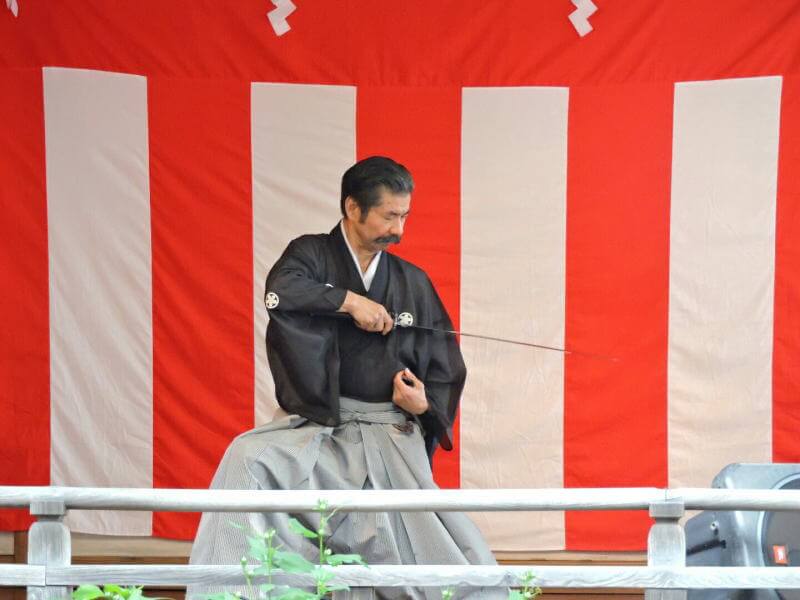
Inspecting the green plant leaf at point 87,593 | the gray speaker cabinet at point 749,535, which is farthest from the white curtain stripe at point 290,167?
the green plant leaf at point 87,593

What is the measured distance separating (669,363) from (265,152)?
61.4 inches

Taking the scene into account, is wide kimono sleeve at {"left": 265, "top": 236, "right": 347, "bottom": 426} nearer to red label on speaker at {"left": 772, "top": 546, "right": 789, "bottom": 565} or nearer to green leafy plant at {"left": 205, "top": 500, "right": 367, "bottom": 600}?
green leafy plant at {"left": 205, "top": 500, "right": 367, "bottom": 600}

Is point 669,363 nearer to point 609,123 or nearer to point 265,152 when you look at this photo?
point 609,123

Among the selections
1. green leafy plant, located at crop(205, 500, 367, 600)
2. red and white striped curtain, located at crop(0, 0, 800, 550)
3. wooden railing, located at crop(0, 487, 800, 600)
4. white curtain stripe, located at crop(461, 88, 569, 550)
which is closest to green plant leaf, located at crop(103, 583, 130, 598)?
green leafy plant, located at crop(205, 500, 367, 600)

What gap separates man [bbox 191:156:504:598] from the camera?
10.5 ft

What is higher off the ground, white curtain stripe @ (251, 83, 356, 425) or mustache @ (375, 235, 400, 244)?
white curtain stripe @ (251, 83, 356, 425)

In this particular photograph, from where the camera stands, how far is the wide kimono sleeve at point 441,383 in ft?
11.5

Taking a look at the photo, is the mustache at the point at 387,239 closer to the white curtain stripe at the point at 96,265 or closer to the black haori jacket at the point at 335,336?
the black haori jacket at the point at 335,336

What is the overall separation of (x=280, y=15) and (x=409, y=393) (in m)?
1.73

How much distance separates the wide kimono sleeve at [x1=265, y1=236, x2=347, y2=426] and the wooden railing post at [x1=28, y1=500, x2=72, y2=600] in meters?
1.05

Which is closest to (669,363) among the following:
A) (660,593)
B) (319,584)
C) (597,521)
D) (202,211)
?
(597,521)

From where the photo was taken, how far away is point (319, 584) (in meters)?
2.21

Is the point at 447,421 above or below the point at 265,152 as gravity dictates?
below

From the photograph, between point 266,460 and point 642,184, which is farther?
point 642,184
